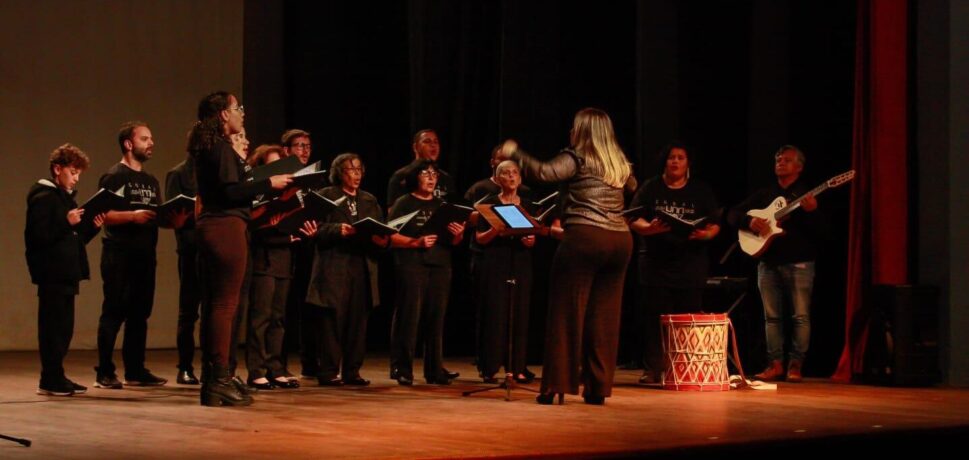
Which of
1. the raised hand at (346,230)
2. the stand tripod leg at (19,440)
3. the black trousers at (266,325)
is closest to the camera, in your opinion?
the stand tripod leg at (19,440)

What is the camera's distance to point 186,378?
24.4 feet

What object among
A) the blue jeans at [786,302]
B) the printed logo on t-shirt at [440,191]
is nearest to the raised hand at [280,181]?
the printed logo on t-shirt at [440,191]

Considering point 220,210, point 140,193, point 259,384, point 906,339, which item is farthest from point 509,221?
point 906,339

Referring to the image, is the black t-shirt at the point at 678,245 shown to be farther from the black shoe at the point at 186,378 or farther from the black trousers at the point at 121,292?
the black trousers at the point at 121,292

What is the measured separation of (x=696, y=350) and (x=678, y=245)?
1.97ft

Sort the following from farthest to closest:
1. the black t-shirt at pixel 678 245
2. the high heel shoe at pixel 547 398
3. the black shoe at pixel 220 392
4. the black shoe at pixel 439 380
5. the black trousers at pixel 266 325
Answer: the black shoe at pixel 439 380, the black t-shirt at pixel 678 245, the black trousers at pixel 266 325, the high heel shoe at pixel 547 398, the black shoe at pixel 220 392

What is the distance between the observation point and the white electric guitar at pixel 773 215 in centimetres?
772

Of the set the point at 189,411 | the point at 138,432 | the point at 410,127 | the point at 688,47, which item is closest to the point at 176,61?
the point at 410,127

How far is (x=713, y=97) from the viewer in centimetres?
902

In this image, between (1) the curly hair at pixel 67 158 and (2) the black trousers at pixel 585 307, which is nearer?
(2) the black trousers at pixel 585 307

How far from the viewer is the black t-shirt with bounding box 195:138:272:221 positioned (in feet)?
19.0

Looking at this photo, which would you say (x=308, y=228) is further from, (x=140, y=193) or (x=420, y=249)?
(x=140, y=193)

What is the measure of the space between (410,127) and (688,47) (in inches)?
104

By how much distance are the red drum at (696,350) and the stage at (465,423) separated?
14cm
